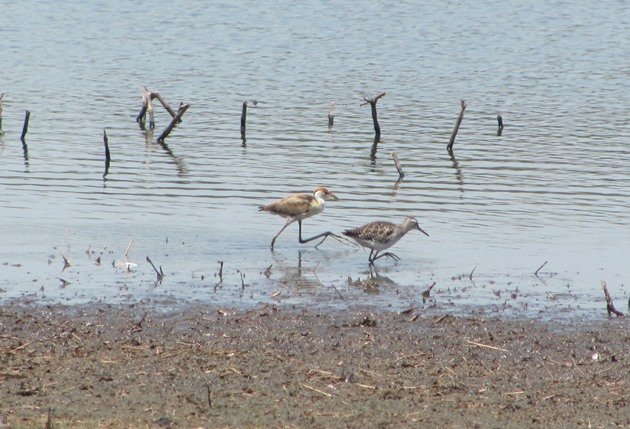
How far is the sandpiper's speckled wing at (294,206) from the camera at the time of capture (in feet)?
56.9

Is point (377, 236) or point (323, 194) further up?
point (323, 194)

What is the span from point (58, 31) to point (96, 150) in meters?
20.8

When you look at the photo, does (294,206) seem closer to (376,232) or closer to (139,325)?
(376,232)

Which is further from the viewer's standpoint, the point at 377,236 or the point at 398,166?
the point at 398,166

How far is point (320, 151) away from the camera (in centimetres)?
2606

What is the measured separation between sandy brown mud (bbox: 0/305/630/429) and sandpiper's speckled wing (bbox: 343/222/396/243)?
10.7ft

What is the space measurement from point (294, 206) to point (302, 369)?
25.5ft

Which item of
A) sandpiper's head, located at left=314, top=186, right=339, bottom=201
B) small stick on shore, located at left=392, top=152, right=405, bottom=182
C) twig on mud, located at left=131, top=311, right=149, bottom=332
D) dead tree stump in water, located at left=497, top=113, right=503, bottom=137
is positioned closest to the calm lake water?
dead tree stump in water, located at left=497, top=113, right=503, bottom=137

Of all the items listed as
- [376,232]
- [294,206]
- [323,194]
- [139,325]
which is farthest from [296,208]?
[139,325]

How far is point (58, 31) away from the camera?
45.2m

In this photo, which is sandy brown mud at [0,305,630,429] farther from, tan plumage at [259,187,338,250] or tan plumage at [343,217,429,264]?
tan plumage at [259,187,338,250]

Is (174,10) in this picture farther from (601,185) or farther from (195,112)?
(601,185)

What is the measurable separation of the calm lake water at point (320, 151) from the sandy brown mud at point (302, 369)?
3.51 ft

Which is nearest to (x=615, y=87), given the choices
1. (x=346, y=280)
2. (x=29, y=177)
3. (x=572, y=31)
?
(x=572, y=31)
